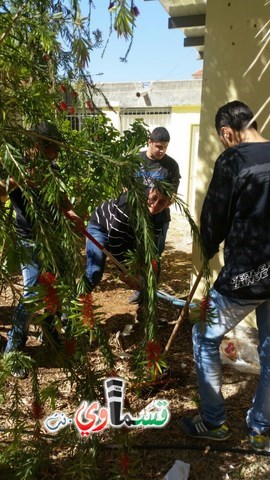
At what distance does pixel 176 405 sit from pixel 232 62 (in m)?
2.55

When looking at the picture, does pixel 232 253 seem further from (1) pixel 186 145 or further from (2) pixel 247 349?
(1) pixel 186 145

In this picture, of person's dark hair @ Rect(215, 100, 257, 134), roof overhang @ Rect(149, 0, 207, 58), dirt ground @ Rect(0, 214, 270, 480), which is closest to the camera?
person's dark hair @ Rect(215, 100, 257, 134)

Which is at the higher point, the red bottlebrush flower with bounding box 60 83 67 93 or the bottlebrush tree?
the red bottlebrush flower with bounding box 60 83 67 93

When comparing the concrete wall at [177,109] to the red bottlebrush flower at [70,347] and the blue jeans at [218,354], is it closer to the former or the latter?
the blue jeans at [218,354]

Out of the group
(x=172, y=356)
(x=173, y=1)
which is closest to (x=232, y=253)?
(x=172, y=356)

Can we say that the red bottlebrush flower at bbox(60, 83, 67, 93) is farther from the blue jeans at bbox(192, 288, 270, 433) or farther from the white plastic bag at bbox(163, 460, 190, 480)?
the white plastic bag at bbox(163, 460, 190, 480)

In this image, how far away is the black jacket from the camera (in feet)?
6.26

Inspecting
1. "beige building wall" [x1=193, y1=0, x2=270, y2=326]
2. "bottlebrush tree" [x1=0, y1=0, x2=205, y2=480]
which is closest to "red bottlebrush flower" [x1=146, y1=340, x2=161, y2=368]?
"bottlebrush tree" [x1=0, y1=0, x2=205, y2=480]

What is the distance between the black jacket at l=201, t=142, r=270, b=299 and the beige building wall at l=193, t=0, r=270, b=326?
49.6 inches

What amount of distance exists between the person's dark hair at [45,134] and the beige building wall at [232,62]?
1.91 m

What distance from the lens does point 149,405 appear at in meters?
2.60

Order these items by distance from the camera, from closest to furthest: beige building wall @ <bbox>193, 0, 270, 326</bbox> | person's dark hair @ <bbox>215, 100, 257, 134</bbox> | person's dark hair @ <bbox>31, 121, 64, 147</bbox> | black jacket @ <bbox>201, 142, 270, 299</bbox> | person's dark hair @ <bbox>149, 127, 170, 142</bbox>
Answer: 1. person's dark hair @ <bbox>31, 121, 64, 147</bbox>
2. black jacket @ <bbox>201, 142, 270, 299</bbox>
3. person's dark hair @ <bbox>215, 100, 257, 134</bbox>
4. beige building wall @ <bbox>193, 0, 270, 326</bbox>
5. person's dark hair @ <bbox>149, 127, 170, 142</bbox>

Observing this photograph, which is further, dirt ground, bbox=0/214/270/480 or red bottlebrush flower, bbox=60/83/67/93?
red bottlebrush flower, bbox=60/83/67/93

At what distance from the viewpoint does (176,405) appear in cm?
266
